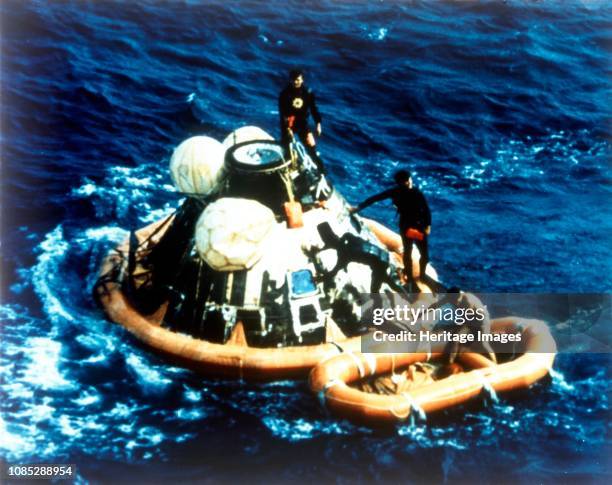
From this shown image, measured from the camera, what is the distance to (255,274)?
12.3 m

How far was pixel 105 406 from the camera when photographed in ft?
41.3

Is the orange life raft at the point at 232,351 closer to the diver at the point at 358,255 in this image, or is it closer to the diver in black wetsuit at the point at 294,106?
the diver at the point at 358,255

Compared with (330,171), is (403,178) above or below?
below

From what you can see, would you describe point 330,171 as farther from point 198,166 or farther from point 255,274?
point 255,274

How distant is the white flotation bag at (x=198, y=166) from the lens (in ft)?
42.6

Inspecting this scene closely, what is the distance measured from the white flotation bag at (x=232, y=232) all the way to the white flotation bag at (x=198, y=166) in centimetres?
132

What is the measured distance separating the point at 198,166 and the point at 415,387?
6.24 meters

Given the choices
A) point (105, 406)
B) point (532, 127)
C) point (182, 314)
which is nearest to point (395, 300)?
point (182, 314)

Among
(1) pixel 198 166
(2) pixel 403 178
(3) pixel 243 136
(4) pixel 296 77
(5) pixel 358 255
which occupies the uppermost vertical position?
(4) pixel 296 77

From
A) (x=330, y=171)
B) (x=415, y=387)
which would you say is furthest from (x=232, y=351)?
(x=330, y=171)

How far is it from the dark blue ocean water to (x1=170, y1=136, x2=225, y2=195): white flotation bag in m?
3.54

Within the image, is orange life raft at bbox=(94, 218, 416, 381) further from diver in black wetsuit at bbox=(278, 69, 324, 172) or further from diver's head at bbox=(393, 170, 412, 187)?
diver in black wetsuit at bbox=(278, 69, 324, 172)

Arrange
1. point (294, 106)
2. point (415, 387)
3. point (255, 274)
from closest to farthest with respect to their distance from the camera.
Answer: point (255, 274) → point (415, 387) → point (294, 106)

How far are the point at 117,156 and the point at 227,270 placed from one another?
11487 millimetres
